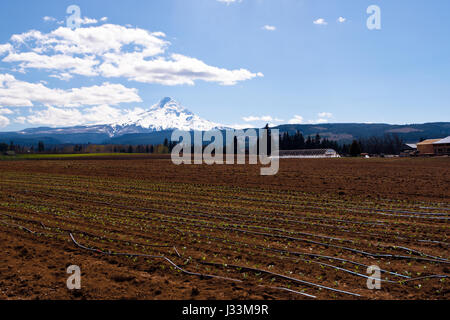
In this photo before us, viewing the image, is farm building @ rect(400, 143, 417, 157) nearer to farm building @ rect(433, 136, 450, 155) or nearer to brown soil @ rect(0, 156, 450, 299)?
farm building @ rect(433, 136, 450, 155)

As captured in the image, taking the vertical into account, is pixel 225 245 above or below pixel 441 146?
below

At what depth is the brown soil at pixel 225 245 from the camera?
7543mm

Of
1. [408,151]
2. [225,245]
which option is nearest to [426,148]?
[408,151]

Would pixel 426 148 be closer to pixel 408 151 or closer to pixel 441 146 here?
pixel 441 146

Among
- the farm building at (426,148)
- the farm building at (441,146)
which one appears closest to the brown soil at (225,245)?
the farm building at (441,146)

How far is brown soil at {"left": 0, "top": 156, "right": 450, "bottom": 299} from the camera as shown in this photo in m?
7.54

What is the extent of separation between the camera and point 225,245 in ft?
34.7

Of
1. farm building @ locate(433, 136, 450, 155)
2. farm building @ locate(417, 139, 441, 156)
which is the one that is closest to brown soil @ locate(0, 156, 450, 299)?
farm building @ locate(433, 136, 450, 155)

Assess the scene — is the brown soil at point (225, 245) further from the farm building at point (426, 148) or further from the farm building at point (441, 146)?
the farm building at point (426, 148)

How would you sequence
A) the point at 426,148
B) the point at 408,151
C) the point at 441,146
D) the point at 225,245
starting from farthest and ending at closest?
the point at 408,151, the point at 426,148, the point at 441,146, the point at 225,245

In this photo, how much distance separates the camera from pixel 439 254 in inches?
385

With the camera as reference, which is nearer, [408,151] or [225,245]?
[225,245]

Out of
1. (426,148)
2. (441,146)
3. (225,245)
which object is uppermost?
(441,146)
